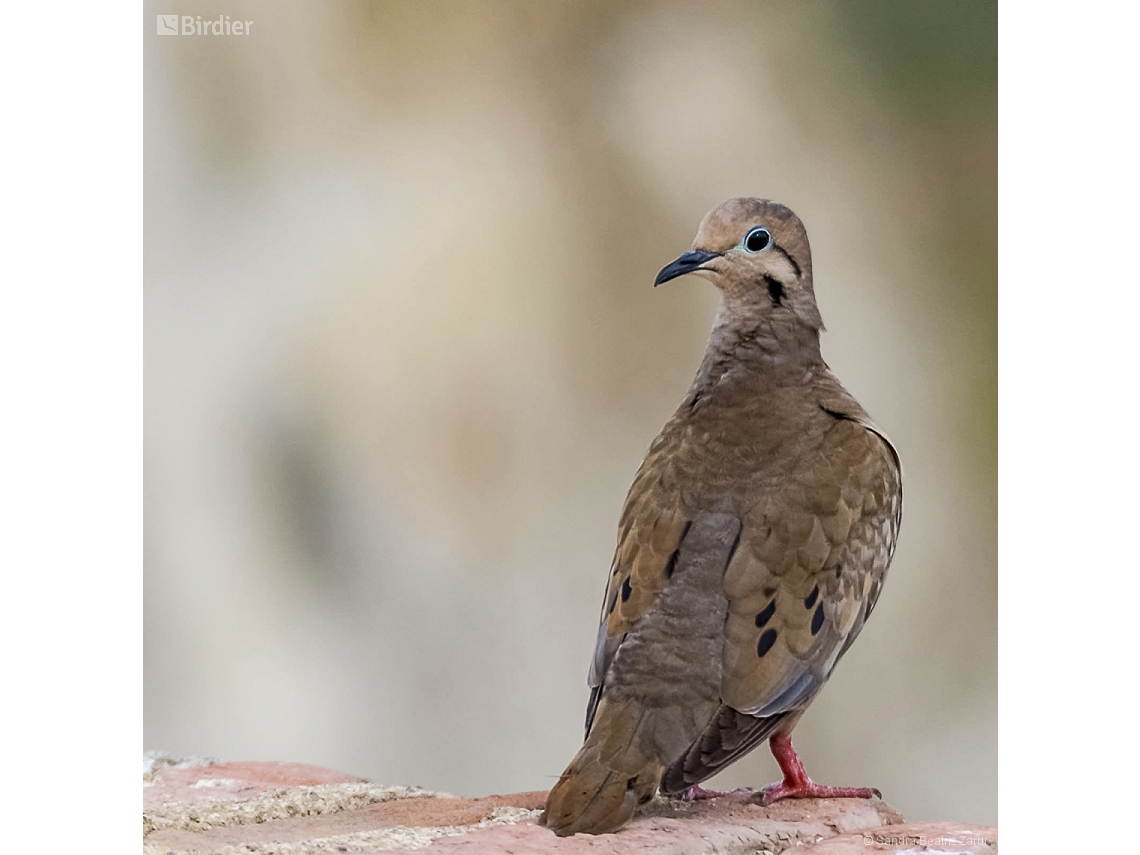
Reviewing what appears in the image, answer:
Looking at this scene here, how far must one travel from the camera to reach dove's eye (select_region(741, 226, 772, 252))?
2.81 metres

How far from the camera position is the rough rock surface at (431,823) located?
2469 mm

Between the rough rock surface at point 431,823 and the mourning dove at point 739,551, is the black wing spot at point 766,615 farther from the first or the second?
the rough rock surface at point 431,823

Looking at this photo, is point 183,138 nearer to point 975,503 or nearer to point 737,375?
A: point 737,375

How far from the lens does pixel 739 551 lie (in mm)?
2668

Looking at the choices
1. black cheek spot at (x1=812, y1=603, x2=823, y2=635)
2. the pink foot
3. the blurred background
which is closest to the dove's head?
the blurred background

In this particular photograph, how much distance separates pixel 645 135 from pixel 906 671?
1442 millimetres

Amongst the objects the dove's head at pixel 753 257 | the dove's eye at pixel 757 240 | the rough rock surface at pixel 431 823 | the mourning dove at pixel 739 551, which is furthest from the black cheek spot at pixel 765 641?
the dove's eye at pixel 757 240

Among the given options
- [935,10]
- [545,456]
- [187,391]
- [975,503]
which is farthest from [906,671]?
[187,391]

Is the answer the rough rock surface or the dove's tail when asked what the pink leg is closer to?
the rough rock surface

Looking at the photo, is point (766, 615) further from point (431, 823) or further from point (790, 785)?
point (431, 823)

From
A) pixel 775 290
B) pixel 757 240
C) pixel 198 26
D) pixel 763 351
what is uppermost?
pixel 198 26

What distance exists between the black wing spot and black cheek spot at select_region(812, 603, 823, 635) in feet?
0.30

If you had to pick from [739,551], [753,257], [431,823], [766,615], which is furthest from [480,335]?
[431,823]

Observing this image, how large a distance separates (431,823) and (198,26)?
2.02 m
